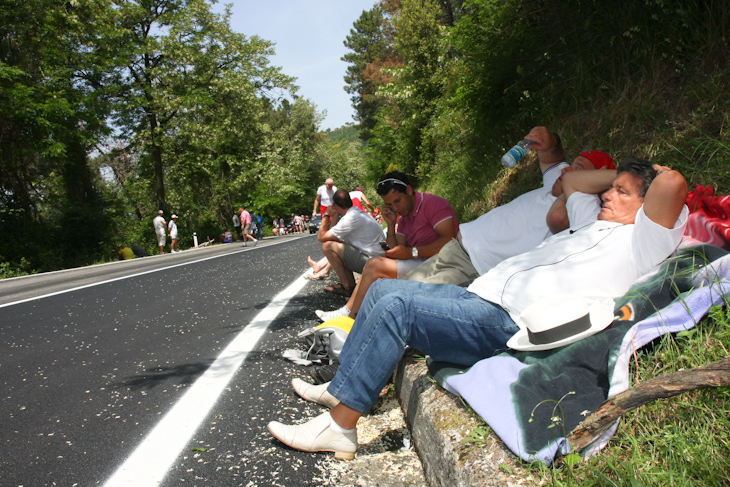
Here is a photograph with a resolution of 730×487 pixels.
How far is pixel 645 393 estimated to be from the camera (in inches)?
66.7

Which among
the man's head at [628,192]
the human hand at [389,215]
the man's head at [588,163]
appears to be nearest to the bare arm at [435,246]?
the human hand at [389,215]

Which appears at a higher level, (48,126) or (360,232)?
(48,126)

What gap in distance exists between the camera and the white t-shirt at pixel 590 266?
98.7 inches

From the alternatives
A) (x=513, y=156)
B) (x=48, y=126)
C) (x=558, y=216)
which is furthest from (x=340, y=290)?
(x=48, y=126)

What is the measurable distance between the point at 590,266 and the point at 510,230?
3.95 feet

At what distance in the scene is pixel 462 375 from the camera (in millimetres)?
2430

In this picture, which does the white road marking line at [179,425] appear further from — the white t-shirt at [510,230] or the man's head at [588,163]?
the man's head at [588,163]

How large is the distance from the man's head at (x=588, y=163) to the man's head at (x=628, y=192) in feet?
2.00

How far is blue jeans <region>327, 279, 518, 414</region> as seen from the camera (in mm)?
2561

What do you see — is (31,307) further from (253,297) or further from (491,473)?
(491,473)

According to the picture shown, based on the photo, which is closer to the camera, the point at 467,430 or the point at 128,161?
the point at 467,430

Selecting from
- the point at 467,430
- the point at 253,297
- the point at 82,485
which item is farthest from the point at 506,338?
the point at 253,297

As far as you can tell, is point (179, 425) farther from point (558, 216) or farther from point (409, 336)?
point (558, 216)

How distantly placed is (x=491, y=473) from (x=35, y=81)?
79.8 ft
